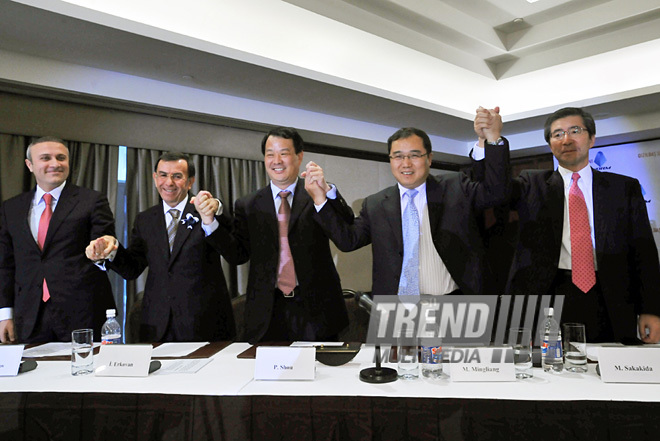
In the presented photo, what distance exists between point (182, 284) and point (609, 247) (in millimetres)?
2033

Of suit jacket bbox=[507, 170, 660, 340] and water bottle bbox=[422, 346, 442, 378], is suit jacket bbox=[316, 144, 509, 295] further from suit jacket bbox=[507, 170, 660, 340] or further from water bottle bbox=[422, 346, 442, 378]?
water bottle bbox=[422, 346, 442, 378]

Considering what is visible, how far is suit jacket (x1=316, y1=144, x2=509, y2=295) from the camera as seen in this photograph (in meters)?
1.92

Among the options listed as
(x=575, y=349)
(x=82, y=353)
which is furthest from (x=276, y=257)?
(x=575, y=349)

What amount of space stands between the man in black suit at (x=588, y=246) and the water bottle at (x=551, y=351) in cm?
47

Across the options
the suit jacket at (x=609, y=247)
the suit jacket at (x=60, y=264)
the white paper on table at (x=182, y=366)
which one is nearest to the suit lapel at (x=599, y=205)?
the suit jacket at (x=609, y=247)

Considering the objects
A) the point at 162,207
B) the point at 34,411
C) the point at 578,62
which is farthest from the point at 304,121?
the point at 34,411

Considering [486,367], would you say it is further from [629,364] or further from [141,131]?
[141,131]

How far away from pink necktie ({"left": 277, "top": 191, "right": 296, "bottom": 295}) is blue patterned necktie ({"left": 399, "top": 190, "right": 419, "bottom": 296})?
0.54 meters

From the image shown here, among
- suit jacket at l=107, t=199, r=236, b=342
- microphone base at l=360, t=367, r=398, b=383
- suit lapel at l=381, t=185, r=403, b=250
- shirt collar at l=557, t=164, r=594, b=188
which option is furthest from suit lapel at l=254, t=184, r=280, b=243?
shirt collar at l=557, t=164, r=594, b=188

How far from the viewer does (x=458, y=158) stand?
571 cm

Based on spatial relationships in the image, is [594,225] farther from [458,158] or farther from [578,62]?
[458,158]

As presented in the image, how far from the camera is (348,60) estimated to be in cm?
367

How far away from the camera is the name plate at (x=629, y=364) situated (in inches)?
49.4

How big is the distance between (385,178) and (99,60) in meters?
3.30
